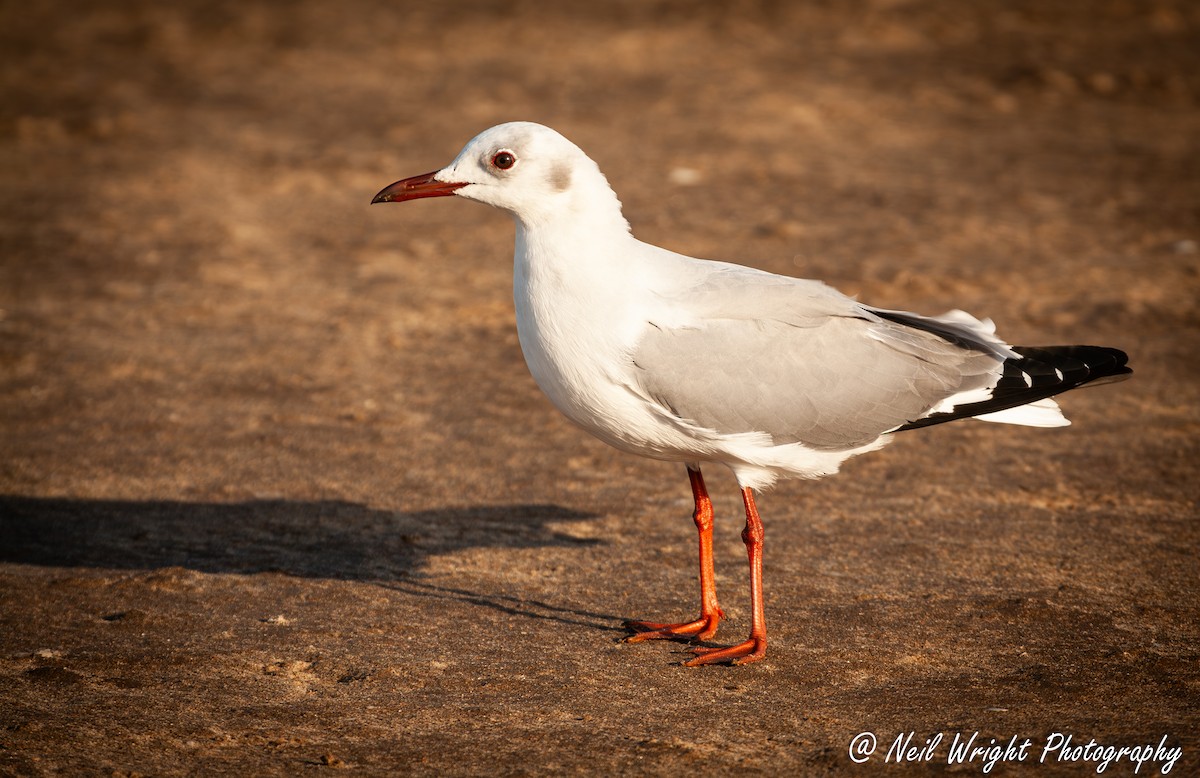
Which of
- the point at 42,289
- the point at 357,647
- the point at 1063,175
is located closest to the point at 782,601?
the point at 357,647

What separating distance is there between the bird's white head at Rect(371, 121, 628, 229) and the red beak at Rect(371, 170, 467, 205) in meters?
0.05

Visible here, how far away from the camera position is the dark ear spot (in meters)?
5.15

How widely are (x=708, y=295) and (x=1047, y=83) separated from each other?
11.6 metres

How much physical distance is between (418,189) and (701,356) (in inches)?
55.2

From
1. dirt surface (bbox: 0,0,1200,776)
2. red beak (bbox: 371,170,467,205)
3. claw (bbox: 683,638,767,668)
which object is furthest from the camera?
red beak (bbox: 371,170,467,205)

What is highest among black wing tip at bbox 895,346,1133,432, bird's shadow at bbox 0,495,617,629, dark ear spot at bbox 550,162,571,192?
dark ear spot at bbox 550,162,571,192

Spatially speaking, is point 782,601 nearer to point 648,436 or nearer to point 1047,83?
point 648,436

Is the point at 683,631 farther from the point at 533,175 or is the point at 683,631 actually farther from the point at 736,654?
the point at 533,175

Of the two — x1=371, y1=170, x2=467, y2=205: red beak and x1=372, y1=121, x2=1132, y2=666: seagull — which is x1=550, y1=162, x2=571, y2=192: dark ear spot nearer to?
x1=372, y1=121, x2=1132, y2=666: seagull

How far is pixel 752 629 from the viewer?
521 centimetres

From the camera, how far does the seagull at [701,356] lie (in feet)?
16.5

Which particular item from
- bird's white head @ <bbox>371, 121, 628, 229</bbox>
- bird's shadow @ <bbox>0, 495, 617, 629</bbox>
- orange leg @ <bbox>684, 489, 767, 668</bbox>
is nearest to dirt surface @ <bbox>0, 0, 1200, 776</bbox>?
bird's shadow @ <bbox>0, 495, 617, 629</bbox>

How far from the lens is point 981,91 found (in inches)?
589

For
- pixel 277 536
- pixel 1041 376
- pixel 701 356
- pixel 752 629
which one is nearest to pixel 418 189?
pixel 701 356
